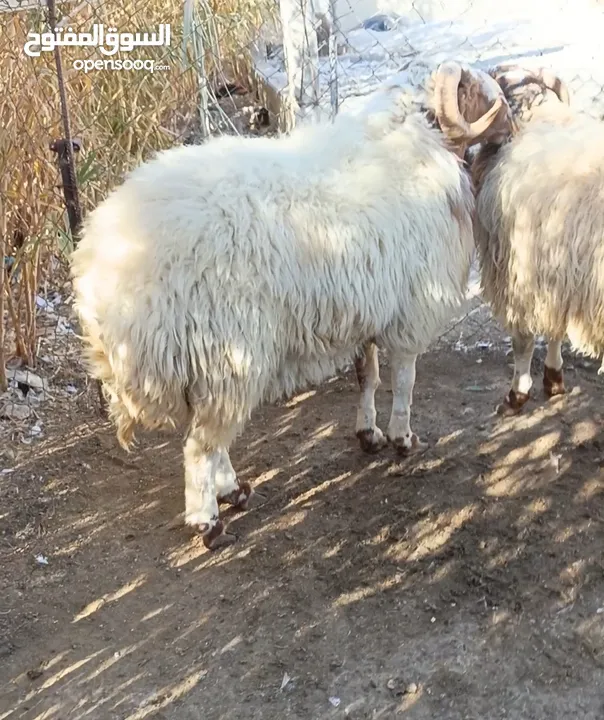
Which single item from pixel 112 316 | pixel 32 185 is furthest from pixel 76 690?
pixel 32 185

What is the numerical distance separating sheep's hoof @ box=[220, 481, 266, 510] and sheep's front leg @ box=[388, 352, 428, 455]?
1.99ft

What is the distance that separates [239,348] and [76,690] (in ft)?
3.52

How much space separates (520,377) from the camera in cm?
337

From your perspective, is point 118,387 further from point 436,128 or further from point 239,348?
point 436,128

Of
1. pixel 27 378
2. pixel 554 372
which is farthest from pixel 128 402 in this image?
pixel 554 372

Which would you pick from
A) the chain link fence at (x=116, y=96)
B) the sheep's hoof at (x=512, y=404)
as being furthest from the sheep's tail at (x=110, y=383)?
the sheep's hoof at (x=512, y=404)

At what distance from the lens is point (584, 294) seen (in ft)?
9.03

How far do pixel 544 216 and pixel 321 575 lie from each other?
1498 mm

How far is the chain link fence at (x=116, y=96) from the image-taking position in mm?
3178

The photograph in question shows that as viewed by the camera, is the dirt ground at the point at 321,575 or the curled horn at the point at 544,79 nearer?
the dirt ground at the point at 321,575

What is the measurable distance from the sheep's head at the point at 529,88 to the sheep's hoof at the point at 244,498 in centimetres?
181

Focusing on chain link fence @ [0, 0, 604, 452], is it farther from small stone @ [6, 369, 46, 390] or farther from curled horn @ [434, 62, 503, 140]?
curled horn @ [434, 62, 503, 140]

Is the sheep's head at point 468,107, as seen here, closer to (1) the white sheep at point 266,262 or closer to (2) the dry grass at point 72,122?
(1) the white sheep at point 266,262

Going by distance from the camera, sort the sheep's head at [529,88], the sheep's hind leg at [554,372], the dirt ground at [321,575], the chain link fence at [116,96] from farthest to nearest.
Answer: the sheep's hind leg at [554,372] → the chain link fence at [116,96] → the sheep's head at [529,88] → the dirt ground at [321,575]
